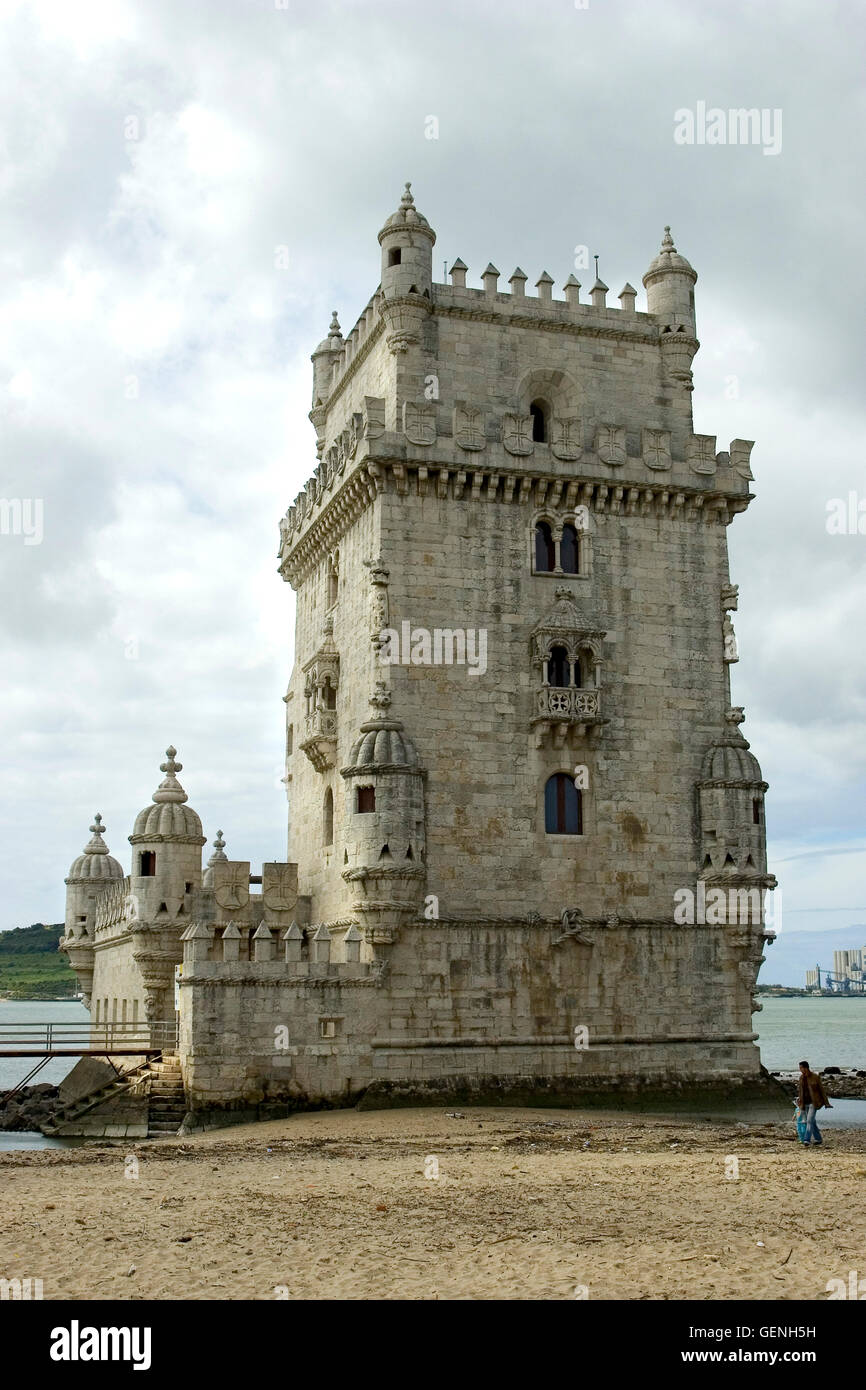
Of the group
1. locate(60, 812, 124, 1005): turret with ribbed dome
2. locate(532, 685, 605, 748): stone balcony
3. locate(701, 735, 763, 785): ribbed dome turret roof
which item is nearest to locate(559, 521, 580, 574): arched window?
locate(532, 685, 605, 748): stone balcony

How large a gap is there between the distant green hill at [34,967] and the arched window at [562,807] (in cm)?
13371

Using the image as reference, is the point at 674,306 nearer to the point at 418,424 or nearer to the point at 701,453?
the point at 701,453

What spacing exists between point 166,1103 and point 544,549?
15.6 metres

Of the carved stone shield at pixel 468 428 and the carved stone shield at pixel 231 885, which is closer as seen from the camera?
the carved stone shield at pixel 468 428

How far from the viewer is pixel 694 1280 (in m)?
13.1

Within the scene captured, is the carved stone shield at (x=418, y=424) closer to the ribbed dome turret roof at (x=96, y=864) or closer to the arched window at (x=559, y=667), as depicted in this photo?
the arched window at (x=559, y=667)

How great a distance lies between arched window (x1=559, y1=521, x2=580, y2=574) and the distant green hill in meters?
134

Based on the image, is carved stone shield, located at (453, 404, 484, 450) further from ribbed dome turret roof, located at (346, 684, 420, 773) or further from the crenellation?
ribbed dome turret roof, located at (346, 684, 420, 773)

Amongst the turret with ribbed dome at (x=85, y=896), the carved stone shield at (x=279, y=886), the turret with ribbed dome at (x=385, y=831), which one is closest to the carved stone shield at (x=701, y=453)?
the turret with ribbed dome at (x=385, y=831)

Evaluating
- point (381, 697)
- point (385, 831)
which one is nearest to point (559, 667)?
point (381, 697)

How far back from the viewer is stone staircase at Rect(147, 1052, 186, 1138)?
29.2 metres

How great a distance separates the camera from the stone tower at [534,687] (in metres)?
31.4

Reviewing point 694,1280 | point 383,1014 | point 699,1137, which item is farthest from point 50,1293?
point 383,1014

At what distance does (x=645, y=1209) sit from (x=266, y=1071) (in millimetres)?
13975
